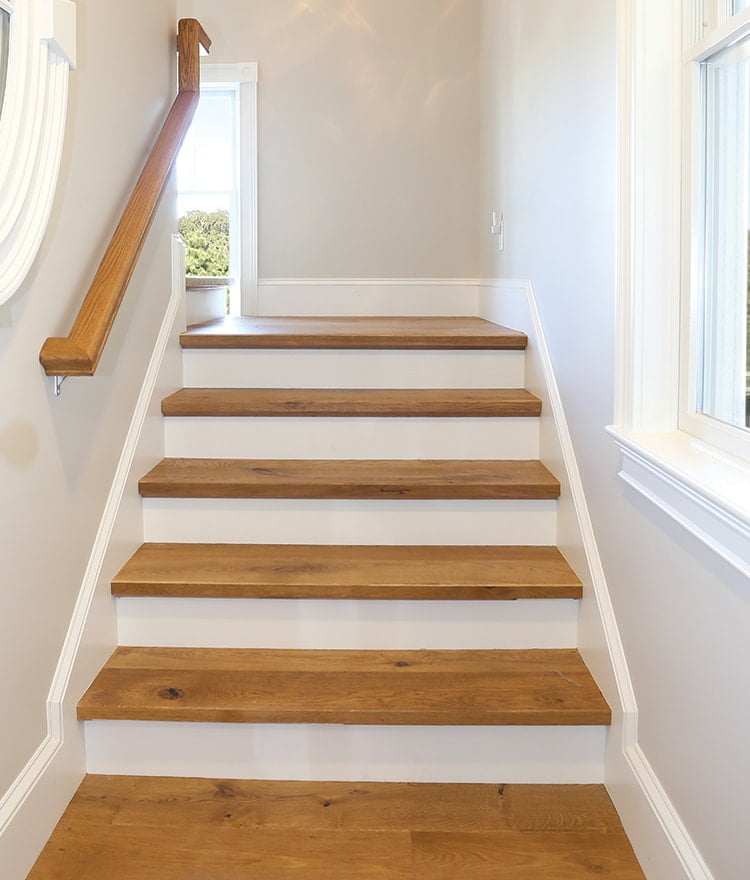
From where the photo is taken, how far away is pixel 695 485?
4.28 ft

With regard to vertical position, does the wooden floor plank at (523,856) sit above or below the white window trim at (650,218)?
below

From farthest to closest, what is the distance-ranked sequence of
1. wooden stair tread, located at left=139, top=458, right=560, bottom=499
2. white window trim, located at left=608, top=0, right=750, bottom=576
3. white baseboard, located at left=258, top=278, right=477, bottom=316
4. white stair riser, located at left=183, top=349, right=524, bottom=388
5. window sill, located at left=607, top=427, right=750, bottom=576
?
1. white baseboard, located at left=258, top=278, right=477, bottom=316
2. white stair riser, located at left=183, top=349, right=524, bottom=388
3. wooden stair tread, located at left=139, top=458, right=560, bottom=499
4. white window trim, located at left=608, top=0, right=750, bottom=576
5. window sill, located at left=607, top=427, right=750, bottom=576

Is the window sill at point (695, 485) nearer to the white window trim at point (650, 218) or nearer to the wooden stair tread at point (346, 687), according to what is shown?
the white window trim at point (650, 218)

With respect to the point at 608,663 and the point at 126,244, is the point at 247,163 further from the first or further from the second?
the point at 608,663

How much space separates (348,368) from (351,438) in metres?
0.34

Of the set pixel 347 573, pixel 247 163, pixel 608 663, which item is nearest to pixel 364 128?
pixel 247 163

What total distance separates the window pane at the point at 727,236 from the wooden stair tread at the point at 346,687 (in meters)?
0.70

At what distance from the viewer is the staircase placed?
1.83 meters

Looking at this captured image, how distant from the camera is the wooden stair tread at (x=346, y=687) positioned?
1.79m

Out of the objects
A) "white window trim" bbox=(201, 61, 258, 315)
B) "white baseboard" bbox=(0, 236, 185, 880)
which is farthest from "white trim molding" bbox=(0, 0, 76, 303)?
"white window trim" bbox=(201, 61, 258, 315)

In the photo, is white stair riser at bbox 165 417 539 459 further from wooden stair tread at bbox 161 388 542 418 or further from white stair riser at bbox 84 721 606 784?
white stair riser at bbox 84 721 606 784

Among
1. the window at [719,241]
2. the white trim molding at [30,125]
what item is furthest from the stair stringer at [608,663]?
the white trim molding at [30,125]

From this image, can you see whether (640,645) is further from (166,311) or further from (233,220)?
(233,220)

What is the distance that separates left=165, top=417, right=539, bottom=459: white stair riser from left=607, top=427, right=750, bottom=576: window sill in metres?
0.82
